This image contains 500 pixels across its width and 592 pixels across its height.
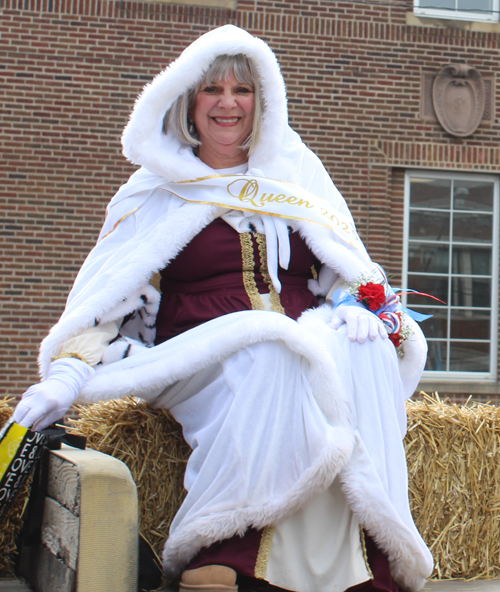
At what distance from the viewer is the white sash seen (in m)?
2.34

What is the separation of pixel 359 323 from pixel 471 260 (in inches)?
232

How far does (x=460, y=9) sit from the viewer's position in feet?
24.1

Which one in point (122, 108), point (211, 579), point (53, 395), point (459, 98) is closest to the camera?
point (211, 579)

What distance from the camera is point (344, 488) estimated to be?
179 cm

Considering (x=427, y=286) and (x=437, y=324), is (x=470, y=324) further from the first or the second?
(x=427, y=286)

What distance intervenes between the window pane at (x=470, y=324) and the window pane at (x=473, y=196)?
1.11 meters

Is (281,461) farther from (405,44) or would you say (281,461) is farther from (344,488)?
(405,44)

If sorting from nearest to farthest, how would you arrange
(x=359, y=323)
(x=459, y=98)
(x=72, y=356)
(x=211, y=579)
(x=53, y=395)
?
(x=211, y=579) < (x=53, y=395) < (x=359, y=323) < (x=72, y=356) < (x=459, y=98)

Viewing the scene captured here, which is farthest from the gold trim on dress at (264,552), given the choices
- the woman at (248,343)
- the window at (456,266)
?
the window at (456,266)

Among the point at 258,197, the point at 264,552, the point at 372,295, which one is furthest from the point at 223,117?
the point at 264,552

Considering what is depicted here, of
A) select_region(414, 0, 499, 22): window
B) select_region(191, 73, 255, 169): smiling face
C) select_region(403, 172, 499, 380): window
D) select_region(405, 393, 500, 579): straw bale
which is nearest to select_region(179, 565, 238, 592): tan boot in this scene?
select_region(405, 393, 500, 579): straw bale

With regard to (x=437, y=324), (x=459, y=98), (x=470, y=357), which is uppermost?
(x=459, y=98)

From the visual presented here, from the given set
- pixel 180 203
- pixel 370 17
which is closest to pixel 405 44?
pixel 370 17

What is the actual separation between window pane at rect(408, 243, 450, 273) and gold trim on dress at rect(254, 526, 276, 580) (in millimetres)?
5839
